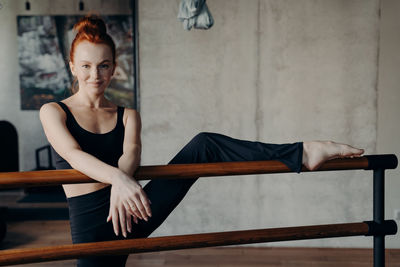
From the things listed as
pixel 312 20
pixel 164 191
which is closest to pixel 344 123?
pixel 312 20

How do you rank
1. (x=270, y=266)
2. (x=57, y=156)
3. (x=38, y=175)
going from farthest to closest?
(x=270, y=266) < (x=57, y=156) < (x=38, y=175)

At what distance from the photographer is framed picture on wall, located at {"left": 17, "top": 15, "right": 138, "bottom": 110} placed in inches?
204

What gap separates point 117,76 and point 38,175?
4.15m

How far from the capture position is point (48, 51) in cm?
522

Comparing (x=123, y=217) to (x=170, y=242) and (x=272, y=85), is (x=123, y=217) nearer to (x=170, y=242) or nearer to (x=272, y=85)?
(x=170, y=242)

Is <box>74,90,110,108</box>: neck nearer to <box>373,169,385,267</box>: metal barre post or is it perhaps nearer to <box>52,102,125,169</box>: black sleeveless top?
<box>52,102,125,169</box>: black sleeveless top

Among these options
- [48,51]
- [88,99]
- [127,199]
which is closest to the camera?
[127,199]

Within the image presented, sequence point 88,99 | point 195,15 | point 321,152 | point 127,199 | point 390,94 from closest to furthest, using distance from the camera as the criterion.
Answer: point 127,199
point 321,152
point 88,99
point 195,15
point 390,94

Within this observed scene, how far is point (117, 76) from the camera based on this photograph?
530cm

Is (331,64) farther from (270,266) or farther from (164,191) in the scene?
(164,191)

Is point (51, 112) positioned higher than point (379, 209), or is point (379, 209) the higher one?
point (51, 112)

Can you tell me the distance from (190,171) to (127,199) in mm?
219

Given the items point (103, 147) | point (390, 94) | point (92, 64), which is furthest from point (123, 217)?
point (390, 94)

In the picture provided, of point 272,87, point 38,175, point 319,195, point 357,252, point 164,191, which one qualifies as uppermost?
point 272,87
